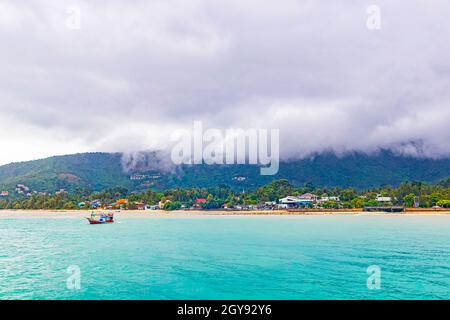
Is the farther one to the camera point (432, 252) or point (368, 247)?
point (368, 247)

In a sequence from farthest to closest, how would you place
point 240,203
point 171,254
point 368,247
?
point 240,203, point 368,247, point 171,254

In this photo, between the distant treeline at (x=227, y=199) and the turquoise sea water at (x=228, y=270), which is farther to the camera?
the distant treeline at (x=227, y=199)

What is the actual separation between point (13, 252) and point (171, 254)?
17600 millimetres

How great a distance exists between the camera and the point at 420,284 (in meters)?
24.6

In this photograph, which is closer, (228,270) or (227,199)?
(228,270)

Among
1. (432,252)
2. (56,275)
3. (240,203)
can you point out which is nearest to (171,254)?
(56,275)

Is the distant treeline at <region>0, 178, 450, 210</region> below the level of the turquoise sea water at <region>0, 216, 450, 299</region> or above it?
above

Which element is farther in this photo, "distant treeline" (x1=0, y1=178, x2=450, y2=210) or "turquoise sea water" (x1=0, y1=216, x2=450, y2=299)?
"distant treeline" (x1=0, y1=178, x2=450, y2=210)

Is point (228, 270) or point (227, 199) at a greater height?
point (227, 199)

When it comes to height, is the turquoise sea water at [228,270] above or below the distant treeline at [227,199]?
below
